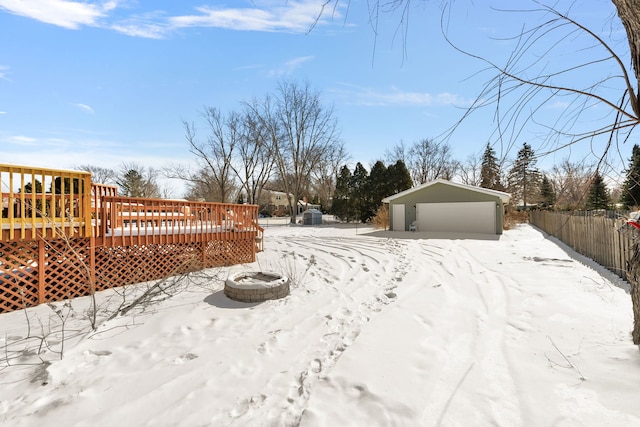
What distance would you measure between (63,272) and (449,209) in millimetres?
16232

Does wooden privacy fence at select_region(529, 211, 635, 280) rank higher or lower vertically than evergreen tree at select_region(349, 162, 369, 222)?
lower

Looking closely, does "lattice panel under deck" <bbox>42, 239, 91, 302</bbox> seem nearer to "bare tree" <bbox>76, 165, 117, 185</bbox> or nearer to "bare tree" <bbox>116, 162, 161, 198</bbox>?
"bare tree" <bbox>116, 162, 161, 198</bbox>

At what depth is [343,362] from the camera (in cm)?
266

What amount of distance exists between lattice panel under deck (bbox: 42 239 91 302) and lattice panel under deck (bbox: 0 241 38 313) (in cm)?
16

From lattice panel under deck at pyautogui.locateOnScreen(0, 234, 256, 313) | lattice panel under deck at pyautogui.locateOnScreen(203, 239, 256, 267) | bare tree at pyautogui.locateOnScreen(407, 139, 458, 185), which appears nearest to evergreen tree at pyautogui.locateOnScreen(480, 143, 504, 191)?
lattice panel under deck at pyautogui.locateOnScreen(0, 234, 256, 313)

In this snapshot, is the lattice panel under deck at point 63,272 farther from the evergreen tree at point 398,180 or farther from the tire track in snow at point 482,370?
the evergreen tree at point 398,180

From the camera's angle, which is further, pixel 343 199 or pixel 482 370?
pixel 343 199

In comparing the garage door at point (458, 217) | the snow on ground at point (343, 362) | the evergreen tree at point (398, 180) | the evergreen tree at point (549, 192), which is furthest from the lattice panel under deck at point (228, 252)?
the evergreen tree at point (398, 180)

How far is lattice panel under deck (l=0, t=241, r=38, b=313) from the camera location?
4367 mm

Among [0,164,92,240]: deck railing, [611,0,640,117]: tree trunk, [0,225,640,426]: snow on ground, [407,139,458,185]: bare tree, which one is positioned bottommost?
[0,225,640,426]: snow on ground

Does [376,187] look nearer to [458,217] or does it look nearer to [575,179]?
[458,217]

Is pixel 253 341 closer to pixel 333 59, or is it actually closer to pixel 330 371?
pixel 330 371

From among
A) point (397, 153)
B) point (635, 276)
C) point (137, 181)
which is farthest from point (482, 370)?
point (397, 153)

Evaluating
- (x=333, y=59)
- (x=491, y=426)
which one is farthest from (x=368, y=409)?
(x=333, y=59)
